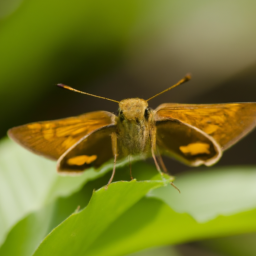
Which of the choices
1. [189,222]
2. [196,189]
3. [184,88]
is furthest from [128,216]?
[184,88]

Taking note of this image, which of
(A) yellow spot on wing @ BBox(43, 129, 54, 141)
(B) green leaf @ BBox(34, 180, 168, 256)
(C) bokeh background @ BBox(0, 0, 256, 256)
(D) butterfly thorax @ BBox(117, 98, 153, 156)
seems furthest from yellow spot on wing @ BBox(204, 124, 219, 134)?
(C) bokeh background @ BBox(0, 0, 256, 256)

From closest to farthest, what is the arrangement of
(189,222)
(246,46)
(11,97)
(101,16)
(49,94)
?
(189,222) → (11,97) → (101,16) → (49,94) → (246,46)

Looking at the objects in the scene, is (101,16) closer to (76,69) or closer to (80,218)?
(76,69)

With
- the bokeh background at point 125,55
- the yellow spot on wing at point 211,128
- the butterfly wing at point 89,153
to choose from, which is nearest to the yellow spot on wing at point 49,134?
the butterfly wing at point 89,153

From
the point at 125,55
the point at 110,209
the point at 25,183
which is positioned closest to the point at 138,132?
the point at 110,209

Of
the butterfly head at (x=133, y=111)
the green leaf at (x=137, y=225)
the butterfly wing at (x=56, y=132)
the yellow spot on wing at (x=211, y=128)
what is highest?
the butterfly wing at (x=56, y=132)

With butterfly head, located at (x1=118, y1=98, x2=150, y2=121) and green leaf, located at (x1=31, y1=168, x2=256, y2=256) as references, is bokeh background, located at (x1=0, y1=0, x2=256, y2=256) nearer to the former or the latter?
green leaf, located at (x1=31, y1=168, x2=256, y2=256)

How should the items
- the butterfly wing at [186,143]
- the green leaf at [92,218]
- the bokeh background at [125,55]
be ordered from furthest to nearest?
1. the bokeh background at [125,55]
2. the butterfly wing at [186,143]
3. the green leaf at [92,218]

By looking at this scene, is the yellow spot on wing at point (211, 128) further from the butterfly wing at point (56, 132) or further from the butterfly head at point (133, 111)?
the butterfly wing at point (56, 132)
